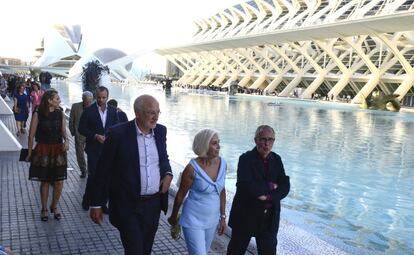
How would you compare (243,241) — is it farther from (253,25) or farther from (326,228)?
(253,25)

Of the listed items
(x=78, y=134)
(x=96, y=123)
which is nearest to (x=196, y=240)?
(x=96, y=123)

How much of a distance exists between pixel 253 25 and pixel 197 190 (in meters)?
61.0

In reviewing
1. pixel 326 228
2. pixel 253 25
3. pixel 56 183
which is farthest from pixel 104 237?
pixel 253 25

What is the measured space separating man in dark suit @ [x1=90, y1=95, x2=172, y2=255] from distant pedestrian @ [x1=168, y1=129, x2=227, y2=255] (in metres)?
0.23

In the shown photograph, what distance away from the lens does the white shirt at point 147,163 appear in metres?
2.80

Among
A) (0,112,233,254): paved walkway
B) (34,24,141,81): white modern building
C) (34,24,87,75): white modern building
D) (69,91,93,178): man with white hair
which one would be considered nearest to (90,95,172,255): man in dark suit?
(0,112,233,254): paved walkway

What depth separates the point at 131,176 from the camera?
2.77m

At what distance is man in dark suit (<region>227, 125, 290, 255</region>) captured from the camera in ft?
9.68

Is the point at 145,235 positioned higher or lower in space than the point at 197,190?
lower

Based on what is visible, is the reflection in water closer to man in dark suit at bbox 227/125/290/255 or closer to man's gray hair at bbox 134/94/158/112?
man in dark suit at bbox 227/125/290/255

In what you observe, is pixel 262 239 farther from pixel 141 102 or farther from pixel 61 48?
pixel 61 48

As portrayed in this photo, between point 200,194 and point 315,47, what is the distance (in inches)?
2243

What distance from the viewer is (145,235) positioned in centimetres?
288

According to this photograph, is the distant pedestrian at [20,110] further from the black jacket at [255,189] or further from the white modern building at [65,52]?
the white modern building at [65,52]
